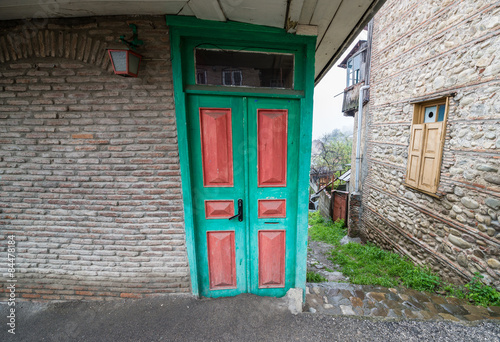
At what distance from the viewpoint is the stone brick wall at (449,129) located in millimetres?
2996

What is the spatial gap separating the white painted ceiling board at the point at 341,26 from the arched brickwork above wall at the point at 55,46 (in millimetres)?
2472

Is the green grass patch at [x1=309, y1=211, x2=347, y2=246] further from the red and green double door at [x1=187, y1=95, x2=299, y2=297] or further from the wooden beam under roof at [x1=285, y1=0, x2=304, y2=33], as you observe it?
the wooden beam under roof at [x1=285, y1=0, x2=304, y2=33]

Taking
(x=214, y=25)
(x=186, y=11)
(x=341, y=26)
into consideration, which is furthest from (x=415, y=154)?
(x=186, y=11)

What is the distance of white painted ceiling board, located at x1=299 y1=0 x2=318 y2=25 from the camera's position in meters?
1.85

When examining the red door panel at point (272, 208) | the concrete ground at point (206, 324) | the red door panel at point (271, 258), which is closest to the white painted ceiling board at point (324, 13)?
the red door panel at point (272, 208)

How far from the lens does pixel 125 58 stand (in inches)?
75.5

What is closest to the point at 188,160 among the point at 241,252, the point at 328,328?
the point at 241,252

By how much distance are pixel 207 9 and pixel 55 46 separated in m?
1.66

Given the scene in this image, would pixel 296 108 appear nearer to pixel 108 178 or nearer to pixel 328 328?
pixel 108 178

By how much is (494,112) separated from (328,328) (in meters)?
3.84

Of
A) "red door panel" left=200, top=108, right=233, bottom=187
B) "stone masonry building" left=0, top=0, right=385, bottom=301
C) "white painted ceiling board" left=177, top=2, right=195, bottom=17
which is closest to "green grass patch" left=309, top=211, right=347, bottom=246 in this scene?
"stone masonry building" left=0, top=0, right=385, bottom=301

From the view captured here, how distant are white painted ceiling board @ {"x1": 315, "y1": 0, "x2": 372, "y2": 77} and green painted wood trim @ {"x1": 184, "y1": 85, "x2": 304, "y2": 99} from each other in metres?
0.84

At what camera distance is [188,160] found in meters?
2.25

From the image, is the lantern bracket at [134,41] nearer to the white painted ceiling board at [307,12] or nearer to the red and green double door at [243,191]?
the red and green double door at [243,191]
